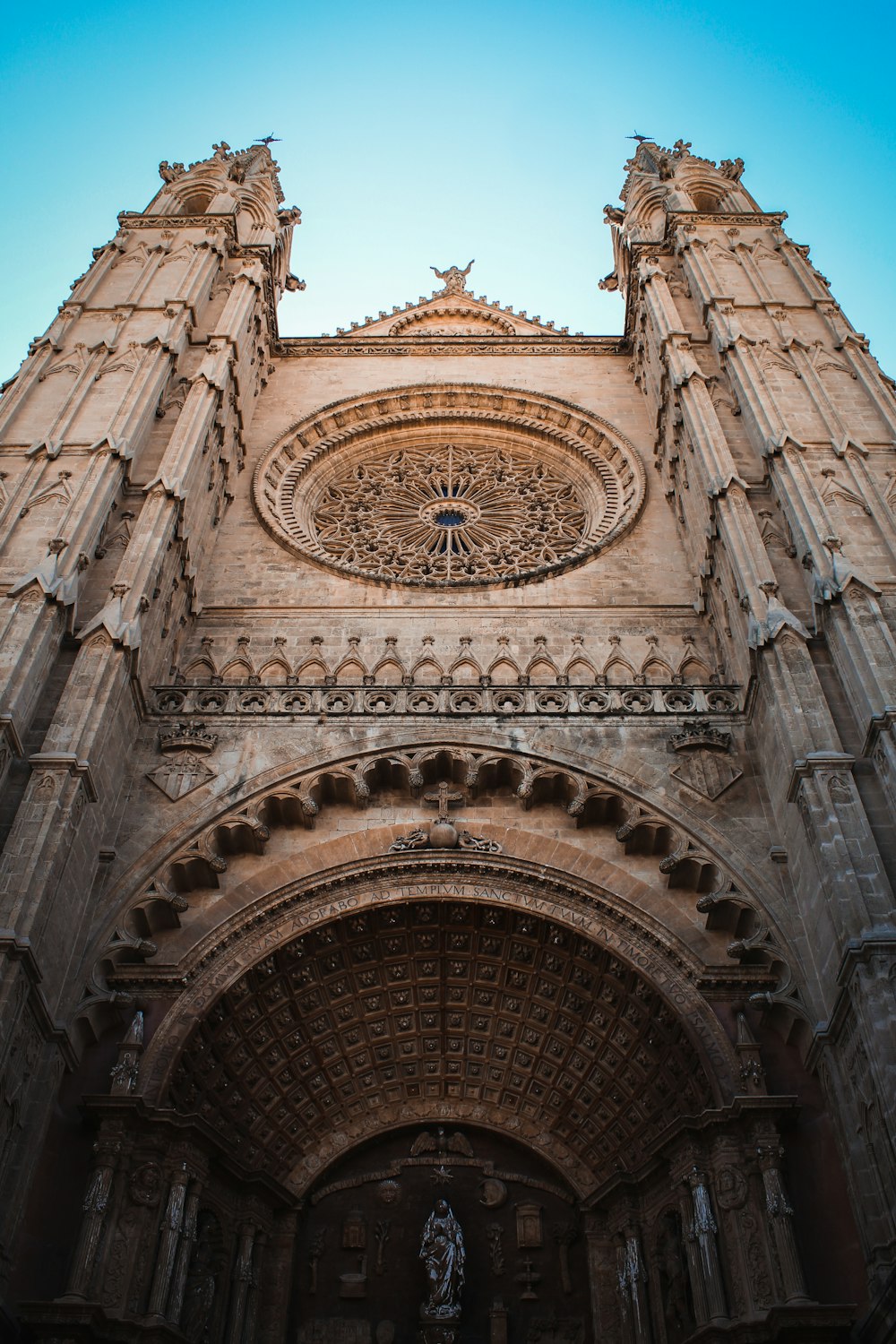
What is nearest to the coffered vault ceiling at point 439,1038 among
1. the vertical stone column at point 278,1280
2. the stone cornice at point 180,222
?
the vertical stone column at point 278,1280

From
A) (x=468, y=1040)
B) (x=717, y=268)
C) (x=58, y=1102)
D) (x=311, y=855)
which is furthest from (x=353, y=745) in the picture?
(x=717, y=268)

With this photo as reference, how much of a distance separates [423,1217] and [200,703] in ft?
18.7

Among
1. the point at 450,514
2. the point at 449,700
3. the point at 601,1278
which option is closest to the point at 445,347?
the point at 450,514

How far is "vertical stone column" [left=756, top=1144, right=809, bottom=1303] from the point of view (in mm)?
8102

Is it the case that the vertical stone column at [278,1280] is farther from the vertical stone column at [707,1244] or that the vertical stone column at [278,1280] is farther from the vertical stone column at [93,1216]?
the vertical stone column at [707,1244]

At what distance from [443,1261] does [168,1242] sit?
8.57 feet

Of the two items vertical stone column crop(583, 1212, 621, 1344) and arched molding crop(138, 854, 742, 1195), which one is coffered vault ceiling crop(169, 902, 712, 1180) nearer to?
arched molding crop(138, 854, 742, 1195)

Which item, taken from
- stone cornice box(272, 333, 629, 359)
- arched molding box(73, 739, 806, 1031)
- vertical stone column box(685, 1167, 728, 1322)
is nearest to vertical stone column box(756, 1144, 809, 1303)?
vertical stone column box(685, 1167, 728, 1322)

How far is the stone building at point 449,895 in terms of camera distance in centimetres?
880

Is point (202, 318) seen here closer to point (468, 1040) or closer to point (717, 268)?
point (717, 268)

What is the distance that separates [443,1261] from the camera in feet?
33.0

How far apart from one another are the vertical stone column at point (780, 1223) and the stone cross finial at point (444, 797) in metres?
4.33


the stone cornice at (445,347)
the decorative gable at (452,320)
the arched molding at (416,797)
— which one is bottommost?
the arched molding at (416,797)

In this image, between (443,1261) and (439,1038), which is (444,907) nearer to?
(439,1038)
